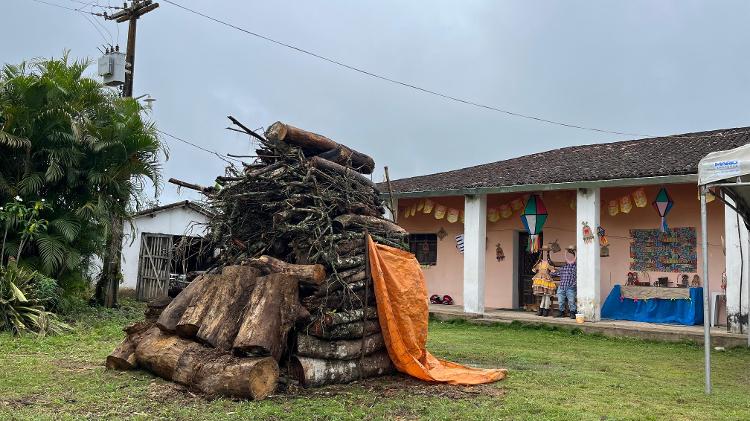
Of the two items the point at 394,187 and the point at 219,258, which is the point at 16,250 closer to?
the point at 219,258

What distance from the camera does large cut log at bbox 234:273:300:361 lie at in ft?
20.9

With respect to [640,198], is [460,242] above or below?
below

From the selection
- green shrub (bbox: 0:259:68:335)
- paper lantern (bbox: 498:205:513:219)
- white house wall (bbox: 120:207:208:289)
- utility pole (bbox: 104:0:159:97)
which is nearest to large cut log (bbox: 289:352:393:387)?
green shrub (bbox: 0:259:68:335)

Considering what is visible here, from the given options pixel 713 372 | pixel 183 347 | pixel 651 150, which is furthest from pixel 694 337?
pixel 183 347

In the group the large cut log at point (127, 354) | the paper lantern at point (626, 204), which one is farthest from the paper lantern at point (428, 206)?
the large cut log at point (127, 354)

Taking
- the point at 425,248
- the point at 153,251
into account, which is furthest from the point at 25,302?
the point at 425,248

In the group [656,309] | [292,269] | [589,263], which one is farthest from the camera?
[656,309]

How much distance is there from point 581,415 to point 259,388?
3.04 metres

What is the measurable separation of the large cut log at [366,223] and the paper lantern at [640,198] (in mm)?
7109

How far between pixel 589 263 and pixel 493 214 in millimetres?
3627

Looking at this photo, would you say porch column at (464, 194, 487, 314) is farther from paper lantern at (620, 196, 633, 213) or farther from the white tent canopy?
the white tent canopy

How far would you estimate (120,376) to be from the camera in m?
7.14

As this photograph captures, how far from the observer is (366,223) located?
7.86 meters

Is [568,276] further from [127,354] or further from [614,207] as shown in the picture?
[127,354]
